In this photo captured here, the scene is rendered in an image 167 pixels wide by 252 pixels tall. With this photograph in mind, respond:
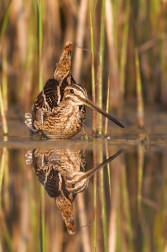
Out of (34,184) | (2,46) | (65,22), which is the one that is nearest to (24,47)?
(2,46)

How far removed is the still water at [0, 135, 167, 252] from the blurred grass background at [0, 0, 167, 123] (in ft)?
5.22

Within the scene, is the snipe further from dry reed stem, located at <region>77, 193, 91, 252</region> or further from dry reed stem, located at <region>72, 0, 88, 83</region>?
dry reed stem, located at <region>77, 193, 91, 252</region>

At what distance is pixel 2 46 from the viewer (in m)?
8.17

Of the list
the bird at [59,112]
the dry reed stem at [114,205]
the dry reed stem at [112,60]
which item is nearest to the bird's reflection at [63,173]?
the dry reed stem at [114,205]

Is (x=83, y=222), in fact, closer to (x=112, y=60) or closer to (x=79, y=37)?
(x=112, y=60)

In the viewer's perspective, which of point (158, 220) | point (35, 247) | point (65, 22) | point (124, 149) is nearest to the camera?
point (35, 247)

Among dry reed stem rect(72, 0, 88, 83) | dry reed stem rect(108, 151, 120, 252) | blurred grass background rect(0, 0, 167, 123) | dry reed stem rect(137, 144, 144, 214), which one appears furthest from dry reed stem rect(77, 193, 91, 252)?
dry reed stem rect(72, 0, 88, 83)

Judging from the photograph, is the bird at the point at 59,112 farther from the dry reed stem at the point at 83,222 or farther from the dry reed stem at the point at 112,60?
the dry reed stem at the point at 83,222

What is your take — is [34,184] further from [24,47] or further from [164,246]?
[24,47]

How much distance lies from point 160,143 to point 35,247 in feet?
10.0

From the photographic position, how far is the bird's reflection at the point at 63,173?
436 centimetres

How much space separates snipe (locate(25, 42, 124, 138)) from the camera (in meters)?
6.57

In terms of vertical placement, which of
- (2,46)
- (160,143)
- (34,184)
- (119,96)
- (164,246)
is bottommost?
(164,246)

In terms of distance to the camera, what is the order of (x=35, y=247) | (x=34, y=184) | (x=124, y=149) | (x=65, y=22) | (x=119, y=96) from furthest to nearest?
(x=65, y=22) → (x=119, y=96) → (x=124, y=149) → (x=34, y=184) → (x=35, y=247)
